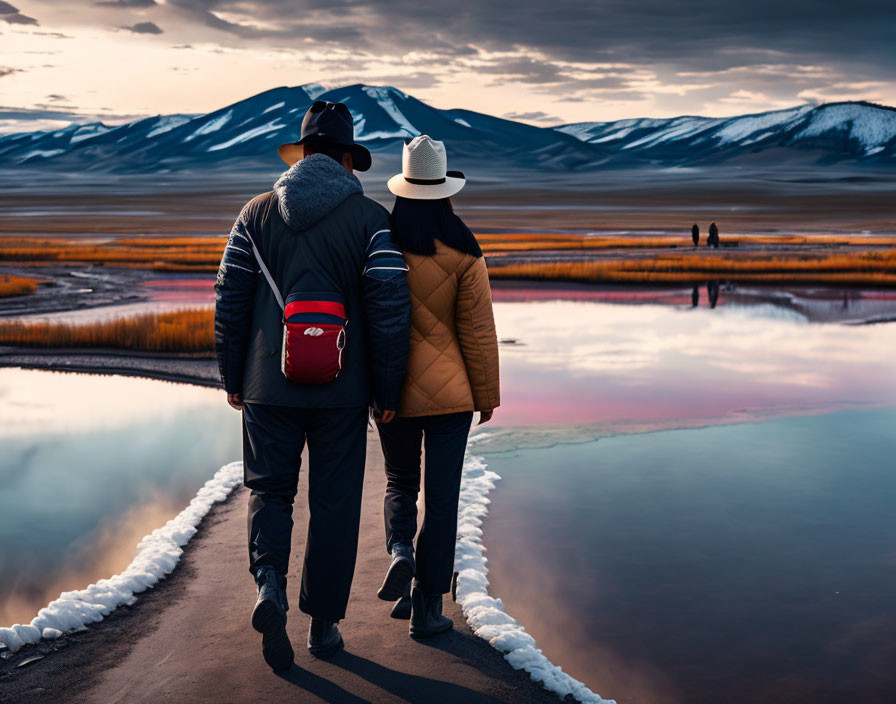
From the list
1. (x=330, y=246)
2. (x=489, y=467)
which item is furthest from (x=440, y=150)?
(x=489, y=467)

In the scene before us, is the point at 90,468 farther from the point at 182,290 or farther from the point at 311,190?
the point at 182,290

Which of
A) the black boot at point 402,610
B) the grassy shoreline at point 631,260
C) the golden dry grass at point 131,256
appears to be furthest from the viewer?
the golden dry grass at point 131,256

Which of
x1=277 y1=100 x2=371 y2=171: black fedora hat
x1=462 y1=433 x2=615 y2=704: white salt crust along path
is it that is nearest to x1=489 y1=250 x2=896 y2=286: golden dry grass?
x1=462 y1=433 x2=615 y2=704: white salt crust along path

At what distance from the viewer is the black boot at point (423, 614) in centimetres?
414

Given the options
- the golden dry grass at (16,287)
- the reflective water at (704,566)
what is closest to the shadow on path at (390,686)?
the reflective water at (704,566)

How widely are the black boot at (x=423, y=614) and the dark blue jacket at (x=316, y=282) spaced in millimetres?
825

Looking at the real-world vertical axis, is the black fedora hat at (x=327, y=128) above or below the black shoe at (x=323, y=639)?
above

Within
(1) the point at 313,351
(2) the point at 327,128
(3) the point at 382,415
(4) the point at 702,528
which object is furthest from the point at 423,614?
(4) the point at 702,528

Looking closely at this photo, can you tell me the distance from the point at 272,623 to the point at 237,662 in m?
0.34

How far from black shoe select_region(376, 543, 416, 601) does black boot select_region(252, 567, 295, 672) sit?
49 cm

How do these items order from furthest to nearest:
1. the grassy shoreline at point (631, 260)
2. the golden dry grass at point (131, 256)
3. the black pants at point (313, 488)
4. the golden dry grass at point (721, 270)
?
the golden dry grass at point (131, 256), the grassy shoreline at point (631, 260), the golden dry grass at point (721, 270), the black pants at point (313, 488)

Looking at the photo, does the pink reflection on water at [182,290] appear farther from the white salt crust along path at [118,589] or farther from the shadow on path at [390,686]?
the shadow on path at [390,686]

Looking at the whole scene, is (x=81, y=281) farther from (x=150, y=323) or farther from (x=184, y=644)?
(x=184, y=644)

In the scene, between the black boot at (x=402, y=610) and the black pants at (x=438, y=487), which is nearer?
the black pants at (x=438, y=487)
